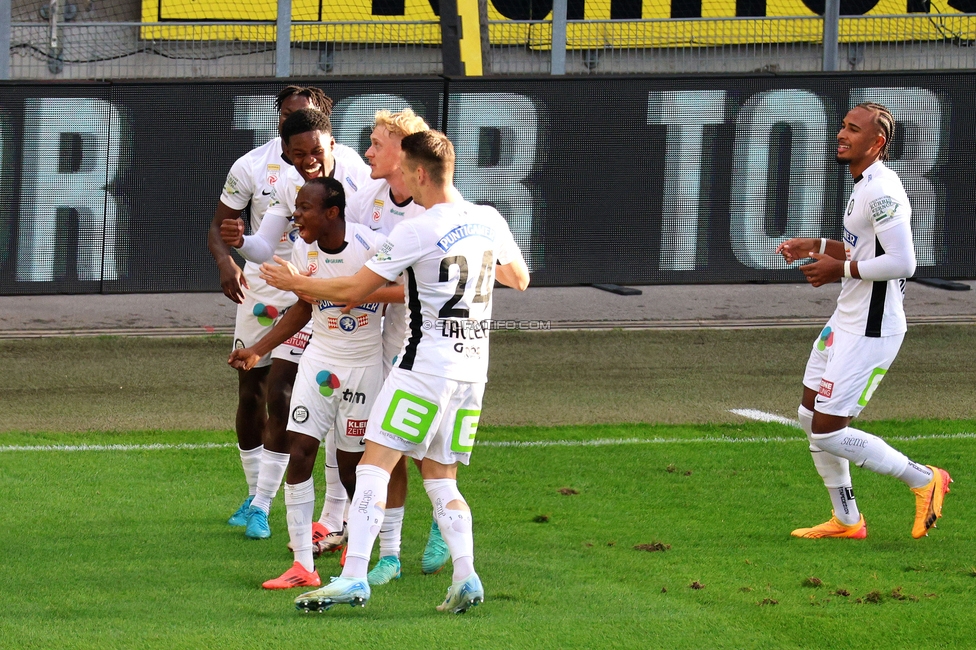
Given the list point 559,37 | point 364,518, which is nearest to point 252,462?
point 364,518

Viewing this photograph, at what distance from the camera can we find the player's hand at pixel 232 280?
679cm

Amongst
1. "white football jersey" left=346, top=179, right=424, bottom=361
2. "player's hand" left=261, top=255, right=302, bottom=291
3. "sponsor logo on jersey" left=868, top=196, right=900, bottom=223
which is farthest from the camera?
"sponsor logo on jersey" left=868, top=196, right=900, bottom=223

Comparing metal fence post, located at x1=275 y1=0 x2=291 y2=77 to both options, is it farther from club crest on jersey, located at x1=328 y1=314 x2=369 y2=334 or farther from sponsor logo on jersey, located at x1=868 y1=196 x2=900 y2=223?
sponsor logo on jersey, located at x1=868 y1=196 x2=900 y2=223

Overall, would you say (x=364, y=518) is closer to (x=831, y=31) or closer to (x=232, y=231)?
(x=232, y=231)

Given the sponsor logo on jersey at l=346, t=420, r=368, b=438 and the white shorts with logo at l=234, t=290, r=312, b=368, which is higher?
the white shorts with logo at l=234, t=290, r=312, b=368

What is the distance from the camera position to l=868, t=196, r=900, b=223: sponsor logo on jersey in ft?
21.2

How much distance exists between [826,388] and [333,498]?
2.57 m

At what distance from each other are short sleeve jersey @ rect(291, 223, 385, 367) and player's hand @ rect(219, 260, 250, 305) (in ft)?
3.42

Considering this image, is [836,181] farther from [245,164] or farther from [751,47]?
[245,164]

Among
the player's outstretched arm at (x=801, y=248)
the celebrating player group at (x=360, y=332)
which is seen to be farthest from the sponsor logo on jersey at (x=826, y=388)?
the celebrating player group at (x=360, y=332)

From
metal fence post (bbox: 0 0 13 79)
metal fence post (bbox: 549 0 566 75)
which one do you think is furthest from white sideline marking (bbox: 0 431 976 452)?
metal fence post (bbox: 549 0 566 75)

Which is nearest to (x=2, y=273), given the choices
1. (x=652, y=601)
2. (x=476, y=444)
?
(x=476, y=444)

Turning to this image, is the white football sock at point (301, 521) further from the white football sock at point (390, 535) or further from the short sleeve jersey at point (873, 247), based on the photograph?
the short sleeve jersey at point (873, 247)

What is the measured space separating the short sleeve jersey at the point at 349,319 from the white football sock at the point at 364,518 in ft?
2.49
